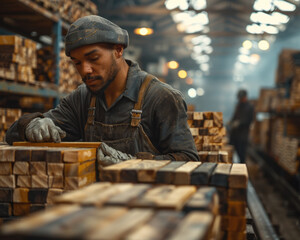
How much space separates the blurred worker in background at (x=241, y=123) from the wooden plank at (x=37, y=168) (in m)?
9.07

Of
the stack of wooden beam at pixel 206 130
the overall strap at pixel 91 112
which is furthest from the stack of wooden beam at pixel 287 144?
the overall strap at pixel 91 112

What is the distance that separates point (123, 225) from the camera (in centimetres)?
138

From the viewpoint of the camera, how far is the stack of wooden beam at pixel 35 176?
8.13 ft

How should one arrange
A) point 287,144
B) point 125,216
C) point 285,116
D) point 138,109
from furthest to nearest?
point 285,116 < point 287,144 < point 138,109 < point 125,216

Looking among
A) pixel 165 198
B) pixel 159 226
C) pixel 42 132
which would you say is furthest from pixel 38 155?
pixel 159 226

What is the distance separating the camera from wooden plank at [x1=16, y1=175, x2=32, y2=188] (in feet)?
8.34

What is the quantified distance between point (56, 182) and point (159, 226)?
49.5 inches

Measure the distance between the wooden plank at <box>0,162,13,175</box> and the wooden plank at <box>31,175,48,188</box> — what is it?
0.16 meters

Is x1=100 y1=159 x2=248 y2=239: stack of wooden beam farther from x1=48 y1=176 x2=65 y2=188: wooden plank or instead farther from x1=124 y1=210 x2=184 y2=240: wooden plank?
x1=124 y1=210 x2=184 y2=240: wooden plank

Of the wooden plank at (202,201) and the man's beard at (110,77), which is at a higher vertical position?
the man's beard at (110,77)

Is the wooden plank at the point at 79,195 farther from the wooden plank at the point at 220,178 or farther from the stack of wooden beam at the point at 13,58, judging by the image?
the stack of wooden beam at the point at 13,58

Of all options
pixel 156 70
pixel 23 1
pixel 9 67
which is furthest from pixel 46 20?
pixel 156 70

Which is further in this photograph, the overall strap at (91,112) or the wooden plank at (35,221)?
the overall strap at (91,112)

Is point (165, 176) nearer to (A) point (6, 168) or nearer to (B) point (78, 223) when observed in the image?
(B) point (78, 223)
